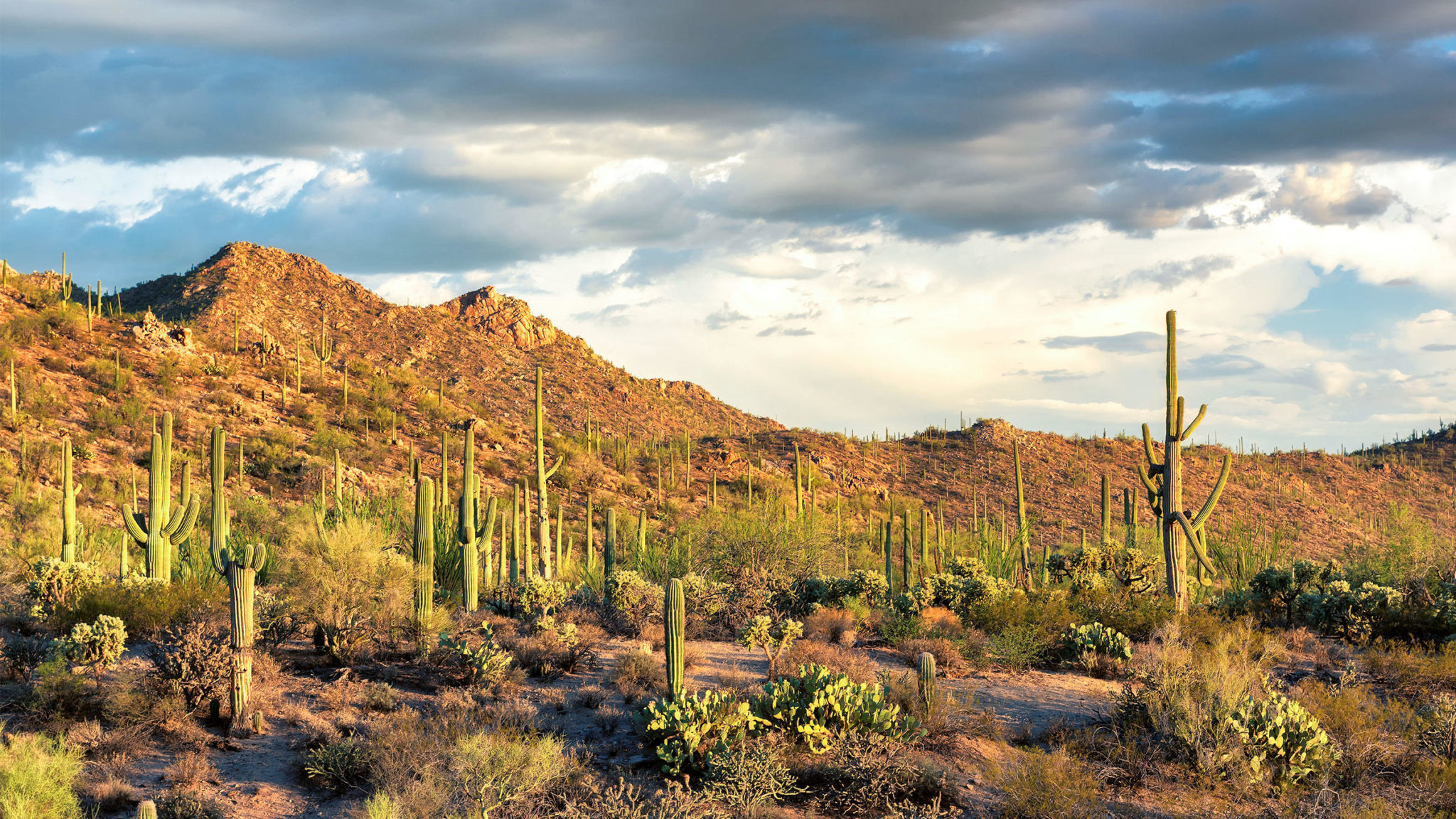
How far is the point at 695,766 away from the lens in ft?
33.6

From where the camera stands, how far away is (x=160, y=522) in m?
16.5

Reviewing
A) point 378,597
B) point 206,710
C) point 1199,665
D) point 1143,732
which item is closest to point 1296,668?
point 1199,665

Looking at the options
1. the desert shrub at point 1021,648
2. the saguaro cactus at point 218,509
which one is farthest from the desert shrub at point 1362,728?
the saguaro cactus at point 218,509

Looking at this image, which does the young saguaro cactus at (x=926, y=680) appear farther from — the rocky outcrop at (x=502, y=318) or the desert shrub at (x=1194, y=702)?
the rocky outcrop at (x=502, y=318)

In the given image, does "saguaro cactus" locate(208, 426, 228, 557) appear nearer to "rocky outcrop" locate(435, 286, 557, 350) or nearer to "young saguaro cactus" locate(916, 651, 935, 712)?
"young saguaro cactus" locate(916, 651, 935, 712)

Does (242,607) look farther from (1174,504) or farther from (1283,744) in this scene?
(1174,504)

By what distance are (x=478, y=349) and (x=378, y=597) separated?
51.8 meters

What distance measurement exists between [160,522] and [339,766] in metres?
8.70

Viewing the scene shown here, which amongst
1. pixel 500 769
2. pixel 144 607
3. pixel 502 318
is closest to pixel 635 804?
pixel 500 769

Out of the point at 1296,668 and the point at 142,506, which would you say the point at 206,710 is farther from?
the point at 142,506

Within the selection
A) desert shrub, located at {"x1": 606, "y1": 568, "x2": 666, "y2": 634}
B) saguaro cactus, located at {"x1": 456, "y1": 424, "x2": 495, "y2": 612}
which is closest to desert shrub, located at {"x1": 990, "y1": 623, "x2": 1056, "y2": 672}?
desert shrub, located at {"x1": 606, "y1": 568, "x2": 666, "y2": 634}

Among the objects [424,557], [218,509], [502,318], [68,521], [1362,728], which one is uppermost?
[502,318]

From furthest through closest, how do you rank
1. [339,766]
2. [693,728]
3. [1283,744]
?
[693,728] < [1283,744] < [339,766]

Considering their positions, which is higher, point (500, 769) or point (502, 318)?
point (502, 318)
